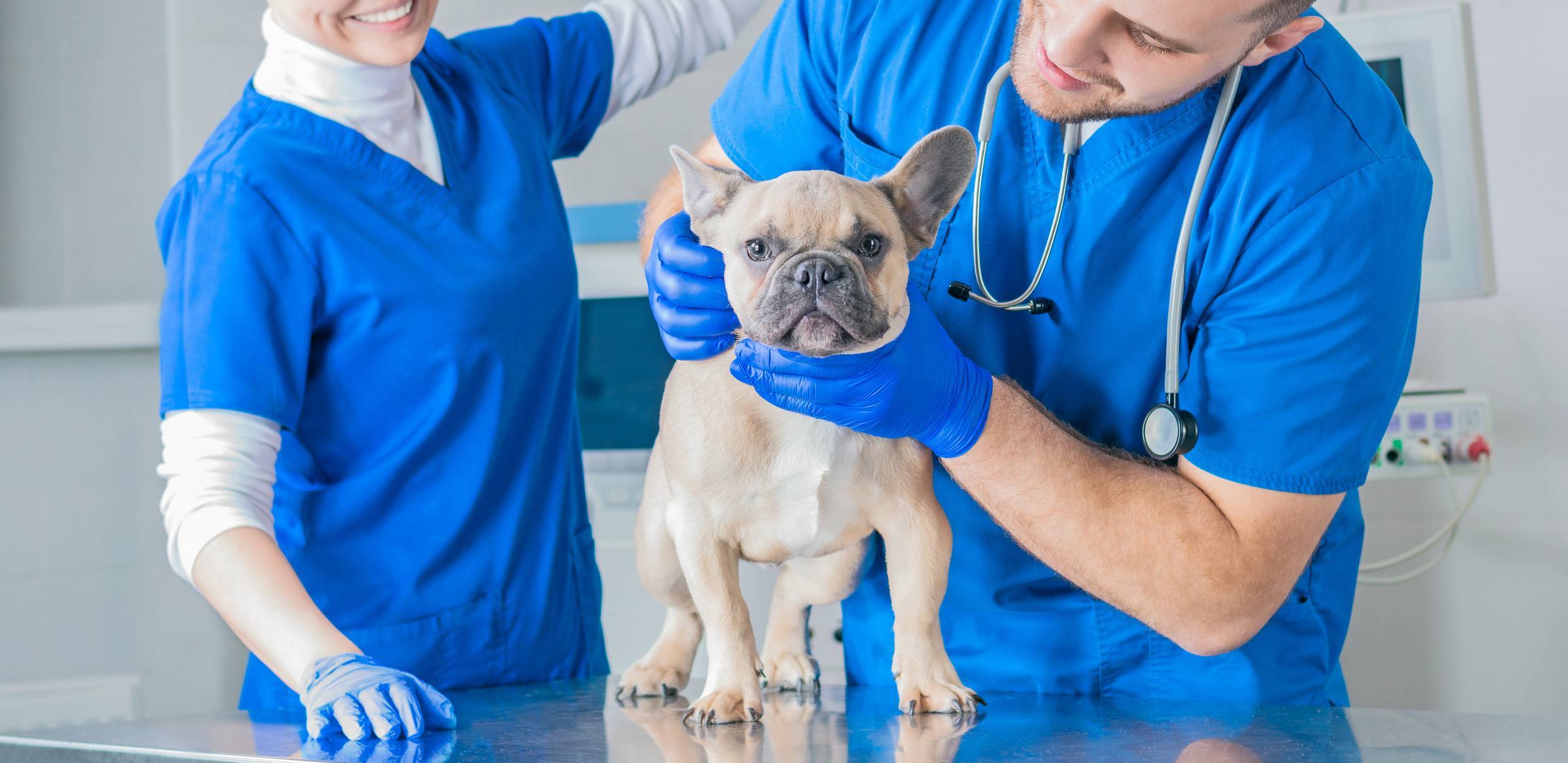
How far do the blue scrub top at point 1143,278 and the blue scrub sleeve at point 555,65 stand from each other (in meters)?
0.43

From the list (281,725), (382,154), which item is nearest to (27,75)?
(382,154)

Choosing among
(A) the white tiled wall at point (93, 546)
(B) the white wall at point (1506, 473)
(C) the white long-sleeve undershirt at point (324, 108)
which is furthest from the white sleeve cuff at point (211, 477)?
(B) the white wall at point (1506, 473)

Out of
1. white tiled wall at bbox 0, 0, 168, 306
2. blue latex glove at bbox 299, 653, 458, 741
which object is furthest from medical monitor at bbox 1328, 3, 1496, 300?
white tiled wall at bbox 0, 0, 168, 306

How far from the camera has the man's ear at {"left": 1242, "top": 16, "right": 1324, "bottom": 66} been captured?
1082 millimetres

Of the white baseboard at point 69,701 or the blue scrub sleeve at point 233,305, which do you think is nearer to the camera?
the blue scrub sleeve at point 233,305

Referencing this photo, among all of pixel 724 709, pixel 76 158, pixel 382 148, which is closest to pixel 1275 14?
pixel 724 709

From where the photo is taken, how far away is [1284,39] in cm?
110

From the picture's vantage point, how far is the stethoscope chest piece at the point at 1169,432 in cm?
109

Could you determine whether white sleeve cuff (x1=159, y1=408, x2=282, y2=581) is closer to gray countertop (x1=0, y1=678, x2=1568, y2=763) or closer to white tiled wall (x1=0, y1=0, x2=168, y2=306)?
gray countertop (x1=0, y1=678, x2=1568, y2=763)

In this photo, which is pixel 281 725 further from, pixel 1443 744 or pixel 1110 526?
pixel 1443 744

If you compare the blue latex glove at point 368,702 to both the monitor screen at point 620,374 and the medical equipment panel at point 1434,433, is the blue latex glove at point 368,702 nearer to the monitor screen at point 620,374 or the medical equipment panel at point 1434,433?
the monitor screen at point 620,374

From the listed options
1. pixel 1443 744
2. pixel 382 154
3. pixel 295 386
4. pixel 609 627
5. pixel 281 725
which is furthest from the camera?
pixel 609 627

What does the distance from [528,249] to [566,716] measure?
62cm

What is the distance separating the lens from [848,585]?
1.31 meters
